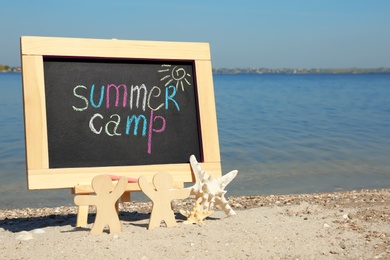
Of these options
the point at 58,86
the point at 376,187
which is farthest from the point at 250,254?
the point at 376,187

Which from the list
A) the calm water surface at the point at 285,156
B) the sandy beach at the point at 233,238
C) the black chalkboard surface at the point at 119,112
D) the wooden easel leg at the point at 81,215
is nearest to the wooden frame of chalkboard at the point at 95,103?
the black chalkboard surface at the point at 119,112

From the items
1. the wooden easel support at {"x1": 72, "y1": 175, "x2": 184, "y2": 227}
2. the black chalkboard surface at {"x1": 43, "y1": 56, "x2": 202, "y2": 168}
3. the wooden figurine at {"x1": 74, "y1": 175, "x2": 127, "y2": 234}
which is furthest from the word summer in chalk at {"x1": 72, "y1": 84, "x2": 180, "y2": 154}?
the wooden figurine at {"x1": 74, "y1": 175, "x2": 127, "y2": 234}

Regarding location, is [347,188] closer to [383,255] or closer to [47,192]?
[47,192]

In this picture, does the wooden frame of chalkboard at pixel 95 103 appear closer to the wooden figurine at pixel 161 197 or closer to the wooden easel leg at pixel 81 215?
the wooden figurine at pixel 161 197

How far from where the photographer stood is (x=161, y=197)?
16.9 feet

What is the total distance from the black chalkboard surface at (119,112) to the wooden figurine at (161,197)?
1.22 ft

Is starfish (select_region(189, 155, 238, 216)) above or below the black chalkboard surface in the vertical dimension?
below

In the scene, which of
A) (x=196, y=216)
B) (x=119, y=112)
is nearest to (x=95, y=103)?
(x=119, y=112)

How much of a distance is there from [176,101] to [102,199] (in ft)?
4.00

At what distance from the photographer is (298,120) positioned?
66.8ft

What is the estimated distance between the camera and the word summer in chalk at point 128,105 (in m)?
5.40

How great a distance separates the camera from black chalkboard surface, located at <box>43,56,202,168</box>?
17.3ft

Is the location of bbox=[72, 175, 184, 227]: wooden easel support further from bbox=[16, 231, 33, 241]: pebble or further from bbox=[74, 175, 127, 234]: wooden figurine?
bbox=[16, 231, 33, 241]: pebble

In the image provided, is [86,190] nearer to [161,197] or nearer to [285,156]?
[161,197]
